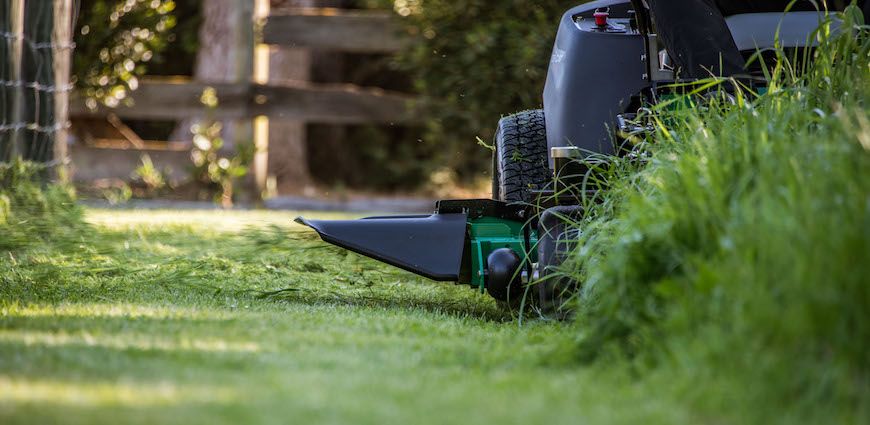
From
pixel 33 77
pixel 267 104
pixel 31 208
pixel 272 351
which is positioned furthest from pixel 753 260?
pixel 267 104

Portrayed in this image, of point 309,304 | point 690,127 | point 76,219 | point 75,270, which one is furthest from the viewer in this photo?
point 76,219

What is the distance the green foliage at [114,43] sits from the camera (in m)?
8.62

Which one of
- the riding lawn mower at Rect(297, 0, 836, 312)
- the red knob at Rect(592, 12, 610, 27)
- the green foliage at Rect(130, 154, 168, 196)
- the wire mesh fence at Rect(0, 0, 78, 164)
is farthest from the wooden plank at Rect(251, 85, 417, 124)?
the riding lawn mower at Rect(297, 0, 836, 312)

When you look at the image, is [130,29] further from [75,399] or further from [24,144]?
[75,399]

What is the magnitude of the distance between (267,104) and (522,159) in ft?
16.3

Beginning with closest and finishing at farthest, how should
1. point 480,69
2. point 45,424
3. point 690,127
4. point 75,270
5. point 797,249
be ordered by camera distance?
point 45,424
point 797,249
point 690,127
point 75,270
point 480,69

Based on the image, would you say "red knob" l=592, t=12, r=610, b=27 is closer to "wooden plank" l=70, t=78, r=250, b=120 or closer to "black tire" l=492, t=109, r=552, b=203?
"black tire" l=492, t=109, r=552, b=203

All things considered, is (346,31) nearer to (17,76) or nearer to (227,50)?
(227,50)

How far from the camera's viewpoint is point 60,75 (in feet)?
21.0

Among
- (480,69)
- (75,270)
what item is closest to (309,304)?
(75,270)

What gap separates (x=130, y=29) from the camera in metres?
8.84

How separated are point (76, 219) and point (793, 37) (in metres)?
3.02

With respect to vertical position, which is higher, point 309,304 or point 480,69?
point 480,69

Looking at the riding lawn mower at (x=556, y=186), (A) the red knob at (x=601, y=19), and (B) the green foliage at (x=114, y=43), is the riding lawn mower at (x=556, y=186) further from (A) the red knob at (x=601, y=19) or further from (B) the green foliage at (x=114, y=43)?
(B) the green foliage at (x=114, y=43)
